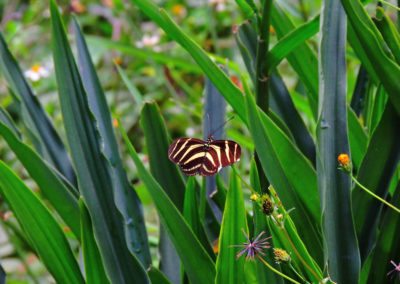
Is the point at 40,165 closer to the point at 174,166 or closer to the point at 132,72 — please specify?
the point at 174,166

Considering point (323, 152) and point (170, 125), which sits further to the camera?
point (170, 125)

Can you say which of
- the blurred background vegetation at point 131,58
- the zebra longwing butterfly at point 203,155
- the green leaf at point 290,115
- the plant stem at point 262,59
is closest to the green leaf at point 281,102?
the green leaf at point 290,115

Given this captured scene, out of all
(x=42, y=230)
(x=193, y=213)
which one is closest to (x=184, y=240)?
(x=193, y=213)

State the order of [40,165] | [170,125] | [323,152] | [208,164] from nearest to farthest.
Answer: [208,164] → [323,152] → [40,165] → [170,125]

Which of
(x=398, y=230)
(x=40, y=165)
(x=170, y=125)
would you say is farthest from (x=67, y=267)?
(x=170, y=125)

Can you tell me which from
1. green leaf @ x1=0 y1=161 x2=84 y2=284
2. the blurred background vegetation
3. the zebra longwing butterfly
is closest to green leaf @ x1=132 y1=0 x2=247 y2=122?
the zebra longwing butterfly

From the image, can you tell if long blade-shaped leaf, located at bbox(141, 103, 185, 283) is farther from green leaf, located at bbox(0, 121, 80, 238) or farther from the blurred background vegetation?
the blurred background vegetation
